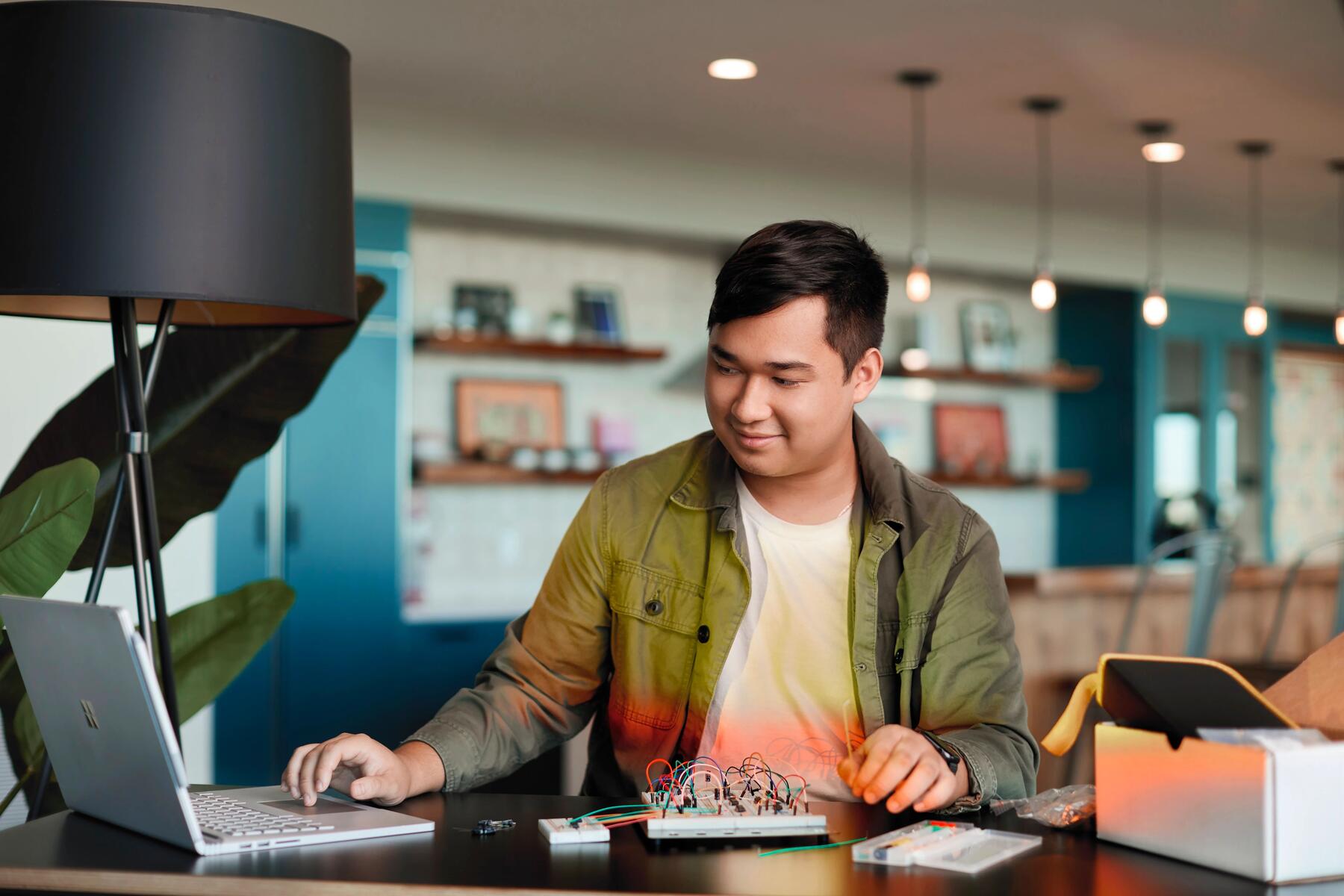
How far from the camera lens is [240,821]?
4.20 feet

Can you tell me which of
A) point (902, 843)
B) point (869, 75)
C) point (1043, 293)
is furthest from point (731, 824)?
point (1043, 293)

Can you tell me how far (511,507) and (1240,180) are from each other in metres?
3.41

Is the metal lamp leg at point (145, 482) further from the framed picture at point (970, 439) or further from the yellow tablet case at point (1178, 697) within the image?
the framed picture at point (970, 439)

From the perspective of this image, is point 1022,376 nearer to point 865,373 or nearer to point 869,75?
point 869,75

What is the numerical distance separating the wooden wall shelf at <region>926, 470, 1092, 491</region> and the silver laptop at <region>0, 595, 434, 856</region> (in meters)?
5.40

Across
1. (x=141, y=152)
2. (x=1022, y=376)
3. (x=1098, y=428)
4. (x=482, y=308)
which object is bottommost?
(x=141, y=152)

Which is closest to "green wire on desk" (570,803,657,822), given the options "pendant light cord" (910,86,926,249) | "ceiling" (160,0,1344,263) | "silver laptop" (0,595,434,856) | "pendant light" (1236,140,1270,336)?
"silver laptop" (0,595,434,856)

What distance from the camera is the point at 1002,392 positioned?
7.05 m

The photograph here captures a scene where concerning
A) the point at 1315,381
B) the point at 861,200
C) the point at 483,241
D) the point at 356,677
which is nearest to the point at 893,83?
the point at 861,200

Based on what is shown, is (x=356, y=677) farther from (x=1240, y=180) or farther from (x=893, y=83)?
(x=1240, y=180)

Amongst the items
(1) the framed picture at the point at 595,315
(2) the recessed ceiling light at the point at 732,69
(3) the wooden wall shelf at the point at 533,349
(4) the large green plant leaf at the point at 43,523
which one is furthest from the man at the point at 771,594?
(1) the framed picture at the point at 595,315

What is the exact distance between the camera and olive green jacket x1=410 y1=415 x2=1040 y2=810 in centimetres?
167

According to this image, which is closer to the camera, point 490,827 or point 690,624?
point 490,827

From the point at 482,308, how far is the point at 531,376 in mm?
390
